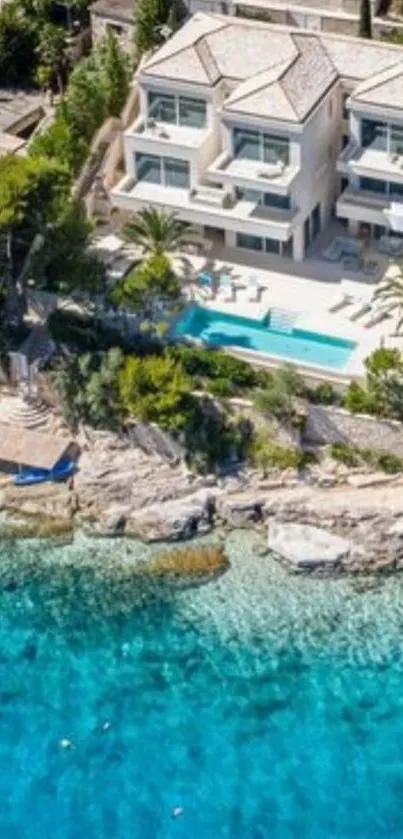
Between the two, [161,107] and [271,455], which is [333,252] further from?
[271,455]

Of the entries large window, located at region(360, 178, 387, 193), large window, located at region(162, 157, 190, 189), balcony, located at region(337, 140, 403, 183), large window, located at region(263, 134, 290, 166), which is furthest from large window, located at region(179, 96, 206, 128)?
large window, located at region(360, 178, 387, 193)

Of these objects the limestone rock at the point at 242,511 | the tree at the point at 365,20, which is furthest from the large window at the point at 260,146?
the limestone rock at the point at 242,511

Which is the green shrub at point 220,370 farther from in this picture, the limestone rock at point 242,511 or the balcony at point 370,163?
the balcony at point 370,163

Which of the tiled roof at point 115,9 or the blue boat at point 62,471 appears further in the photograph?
the tiled roof at point 115,9

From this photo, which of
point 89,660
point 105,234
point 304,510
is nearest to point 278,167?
point 105,234

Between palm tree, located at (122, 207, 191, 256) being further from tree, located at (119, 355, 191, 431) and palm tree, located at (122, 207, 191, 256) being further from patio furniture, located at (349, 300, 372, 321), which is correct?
patio furniture, located at (349, 300, 372, 321)

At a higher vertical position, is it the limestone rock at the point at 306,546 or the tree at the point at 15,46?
the tree at the point at 15,46
